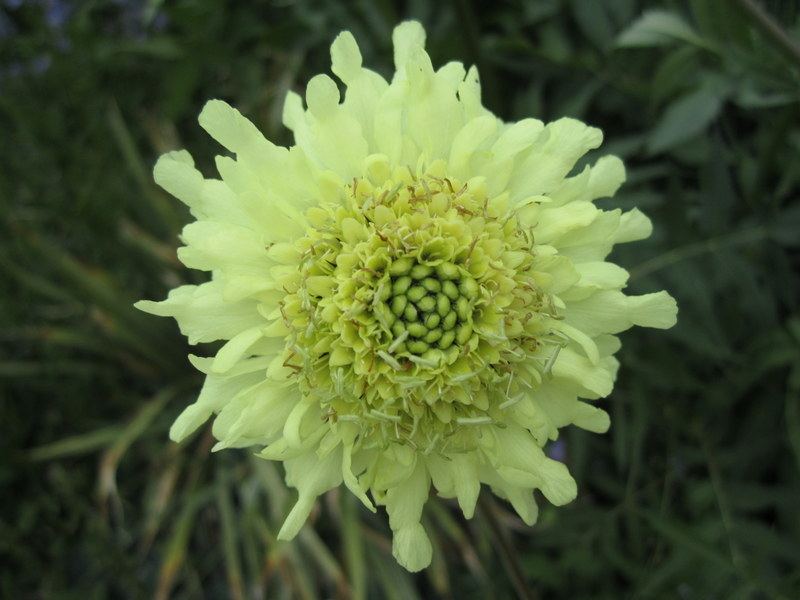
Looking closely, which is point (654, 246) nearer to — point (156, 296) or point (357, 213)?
point (357, 213)

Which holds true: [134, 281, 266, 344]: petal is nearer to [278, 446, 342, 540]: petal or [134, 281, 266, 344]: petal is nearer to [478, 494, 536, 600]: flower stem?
[278, 446, 342, 540]: petal

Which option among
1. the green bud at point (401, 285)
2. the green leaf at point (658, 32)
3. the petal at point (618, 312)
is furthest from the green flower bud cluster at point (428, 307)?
the green leaf at point (658, 32)

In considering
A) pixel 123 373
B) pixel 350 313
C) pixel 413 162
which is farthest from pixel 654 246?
pixel 123 373

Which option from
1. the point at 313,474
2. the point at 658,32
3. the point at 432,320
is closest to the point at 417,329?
the point at 432,320

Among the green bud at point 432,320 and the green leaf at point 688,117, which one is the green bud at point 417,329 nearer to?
the green bud at point 432,320

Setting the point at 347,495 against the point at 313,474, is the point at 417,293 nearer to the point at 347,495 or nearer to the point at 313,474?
the point at 313,474

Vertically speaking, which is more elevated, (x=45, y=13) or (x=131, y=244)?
(x=45, y=13)

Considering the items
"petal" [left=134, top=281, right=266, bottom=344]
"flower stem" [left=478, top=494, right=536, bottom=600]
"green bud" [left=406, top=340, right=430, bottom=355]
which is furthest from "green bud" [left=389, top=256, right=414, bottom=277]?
"flower stem" [left=478, top=494, right=536, bottom=600]

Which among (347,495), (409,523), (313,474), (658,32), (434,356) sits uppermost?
(658,32)
